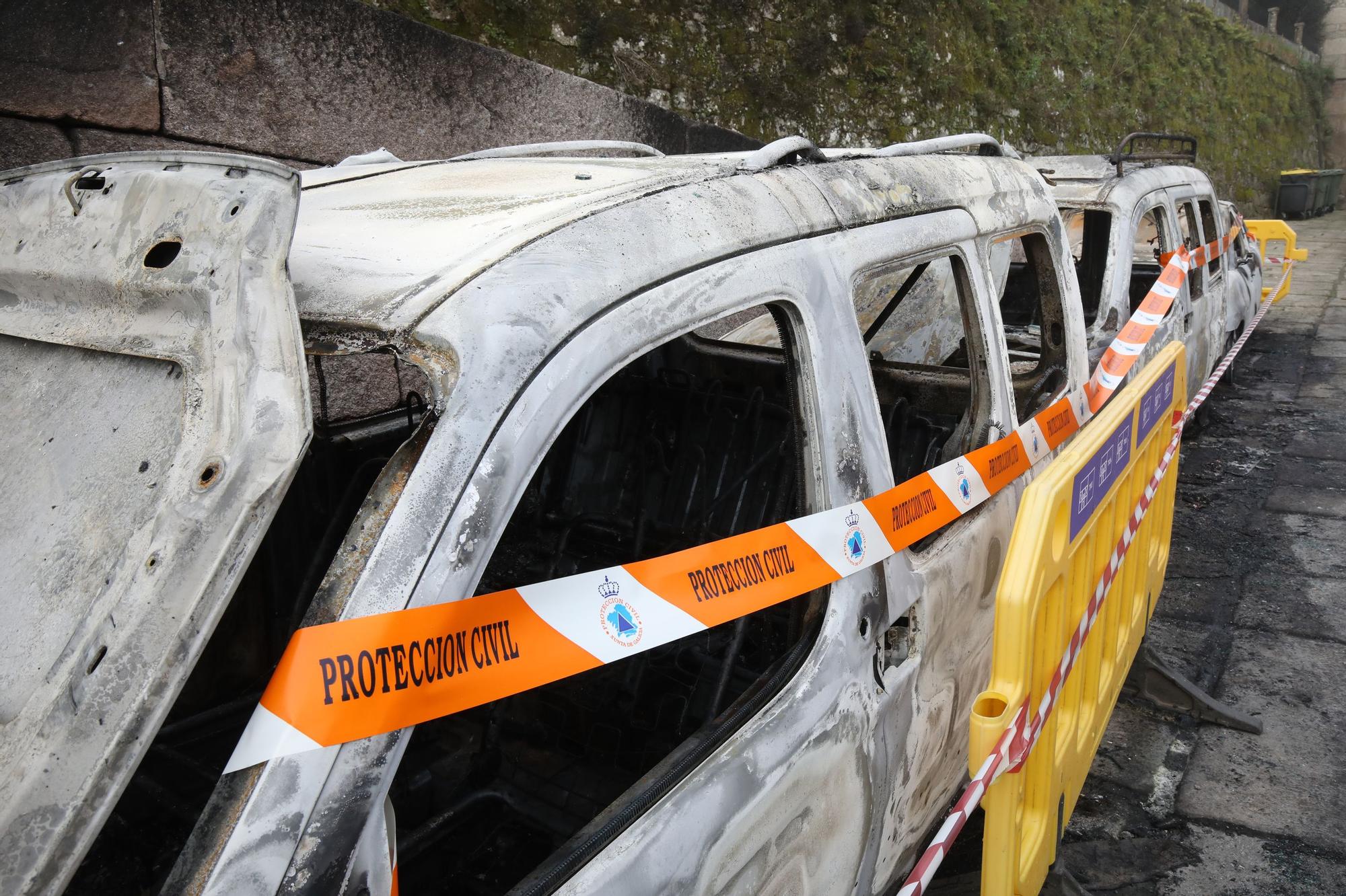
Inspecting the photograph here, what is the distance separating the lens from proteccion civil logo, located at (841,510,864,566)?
174cm

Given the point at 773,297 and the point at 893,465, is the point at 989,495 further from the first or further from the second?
the point at 773,297

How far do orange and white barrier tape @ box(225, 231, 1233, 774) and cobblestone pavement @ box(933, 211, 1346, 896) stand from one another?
1.38 m

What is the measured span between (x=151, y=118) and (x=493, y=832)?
11.1 ft

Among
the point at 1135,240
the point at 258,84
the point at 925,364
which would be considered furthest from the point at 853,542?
the point at 1135,240

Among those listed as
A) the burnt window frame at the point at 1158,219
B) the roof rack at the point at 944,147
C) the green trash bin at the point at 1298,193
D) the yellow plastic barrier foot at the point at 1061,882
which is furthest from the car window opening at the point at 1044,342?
the green trash bin at the point at 1298,193

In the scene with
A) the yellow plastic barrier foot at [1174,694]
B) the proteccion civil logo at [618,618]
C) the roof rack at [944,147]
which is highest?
the roof rack at [944,147]

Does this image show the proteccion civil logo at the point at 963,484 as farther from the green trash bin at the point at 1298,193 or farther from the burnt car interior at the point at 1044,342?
the green trash bin at the point at 1298,193

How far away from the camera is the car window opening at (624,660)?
220cm

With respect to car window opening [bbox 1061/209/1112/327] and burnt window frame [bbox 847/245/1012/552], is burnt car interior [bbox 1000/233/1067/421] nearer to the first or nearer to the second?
burnt window frame [bbox 847/245/1012/552]

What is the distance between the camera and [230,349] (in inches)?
48.6

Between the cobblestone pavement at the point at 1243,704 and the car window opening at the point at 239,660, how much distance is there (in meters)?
2.32

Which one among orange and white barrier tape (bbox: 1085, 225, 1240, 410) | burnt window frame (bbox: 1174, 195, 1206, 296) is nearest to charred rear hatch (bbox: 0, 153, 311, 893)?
orange and white barrier tape (bbox: 1085, 225, 1240, 410)

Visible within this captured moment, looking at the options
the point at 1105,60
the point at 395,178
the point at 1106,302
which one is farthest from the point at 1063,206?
the point at 1105,60

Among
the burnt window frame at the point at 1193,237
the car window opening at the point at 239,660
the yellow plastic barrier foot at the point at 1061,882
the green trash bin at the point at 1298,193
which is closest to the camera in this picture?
the car window opening at the point at 239,660
